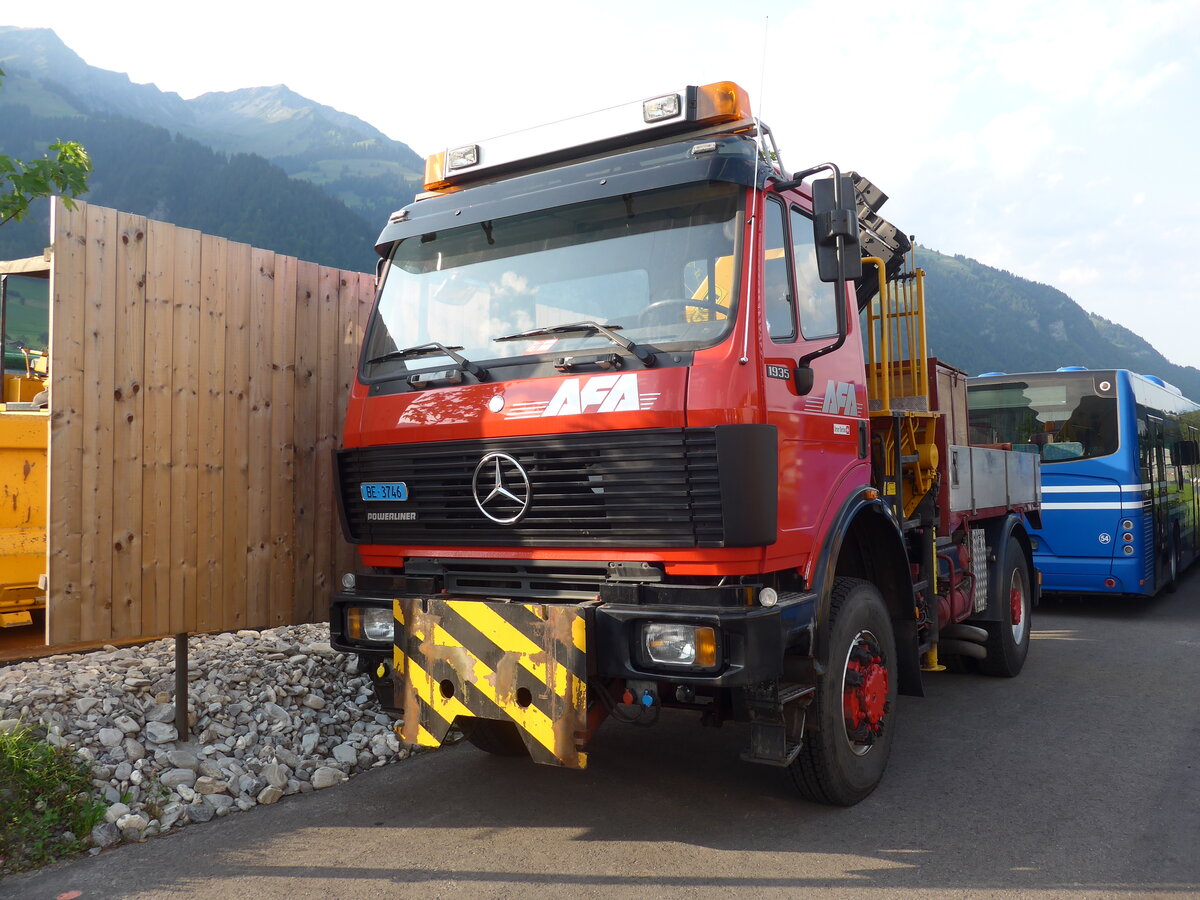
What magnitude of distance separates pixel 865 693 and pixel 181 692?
3421 millimetres

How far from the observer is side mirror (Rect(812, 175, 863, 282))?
397cm

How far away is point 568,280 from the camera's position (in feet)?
14.0

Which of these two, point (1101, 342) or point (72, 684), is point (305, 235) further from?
point (1101, 342)

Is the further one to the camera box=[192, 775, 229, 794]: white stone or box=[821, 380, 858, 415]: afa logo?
box=[192, 775, 229, 794]: white stone

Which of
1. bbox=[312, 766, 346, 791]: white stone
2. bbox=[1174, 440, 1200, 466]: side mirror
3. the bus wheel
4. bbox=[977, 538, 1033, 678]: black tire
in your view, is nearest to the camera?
bbox=[312, 766, 346, 791]: white stone

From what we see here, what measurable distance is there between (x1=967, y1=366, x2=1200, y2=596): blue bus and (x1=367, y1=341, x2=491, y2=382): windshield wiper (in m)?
7.36

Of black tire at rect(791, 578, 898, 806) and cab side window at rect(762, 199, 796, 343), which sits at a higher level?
cab side window at rect(762, 199, 796, 343)

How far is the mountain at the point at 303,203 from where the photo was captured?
98.0m

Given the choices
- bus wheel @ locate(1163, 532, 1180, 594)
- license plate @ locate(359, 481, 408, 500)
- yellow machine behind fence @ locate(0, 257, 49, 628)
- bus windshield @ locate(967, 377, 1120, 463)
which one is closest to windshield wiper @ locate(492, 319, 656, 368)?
license plate @ locate(359, 481, 408, 500)

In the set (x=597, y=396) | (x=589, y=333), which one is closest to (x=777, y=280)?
(x=589, y=333)

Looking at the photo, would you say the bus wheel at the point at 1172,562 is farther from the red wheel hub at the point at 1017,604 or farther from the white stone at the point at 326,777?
the white stone at the point at 326,777

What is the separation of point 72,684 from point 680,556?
11.7 ft

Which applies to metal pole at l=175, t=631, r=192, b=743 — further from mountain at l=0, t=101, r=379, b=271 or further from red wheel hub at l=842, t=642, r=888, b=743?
mountain at l=0, t=101, r=379, b=271

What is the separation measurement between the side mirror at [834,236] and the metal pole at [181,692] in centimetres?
368
